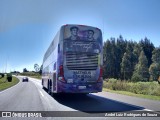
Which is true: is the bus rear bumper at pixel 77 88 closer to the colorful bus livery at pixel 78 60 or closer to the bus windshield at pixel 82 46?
the colorful bus livery at pixel 78 60

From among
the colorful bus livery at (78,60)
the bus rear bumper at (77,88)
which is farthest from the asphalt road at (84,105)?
the colorful bus livery at (78,60)

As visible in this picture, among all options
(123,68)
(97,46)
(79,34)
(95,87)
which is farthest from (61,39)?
(123,68)

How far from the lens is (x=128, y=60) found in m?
100

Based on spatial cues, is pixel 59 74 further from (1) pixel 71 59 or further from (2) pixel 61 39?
(2) pixel 61 39

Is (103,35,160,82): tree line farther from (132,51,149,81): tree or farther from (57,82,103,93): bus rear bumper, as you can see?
(57,82,103,93): bus rear bumper

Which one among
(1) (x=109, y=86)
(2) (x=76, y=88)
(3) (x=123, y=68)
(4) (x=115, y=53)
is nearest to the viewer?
(2) (x=76, y=88)

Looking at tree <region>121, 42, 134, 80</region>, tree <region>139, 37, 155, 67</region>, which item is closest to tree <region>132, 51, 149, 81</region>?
tree <region>121, 42, 134, 80</region>

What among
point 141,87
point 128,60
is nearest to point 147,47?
point 128,60

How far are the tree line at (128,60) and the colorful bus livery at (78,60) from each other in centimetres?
7497

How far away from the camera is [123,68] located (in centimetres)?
9925

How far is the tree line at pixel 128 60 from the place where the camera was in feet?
302

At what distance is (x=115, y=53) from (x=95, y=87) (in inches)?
3699

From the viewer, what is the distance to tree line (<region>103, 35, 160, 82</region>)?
92000 mm

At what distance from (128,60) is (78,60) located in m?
86.4
